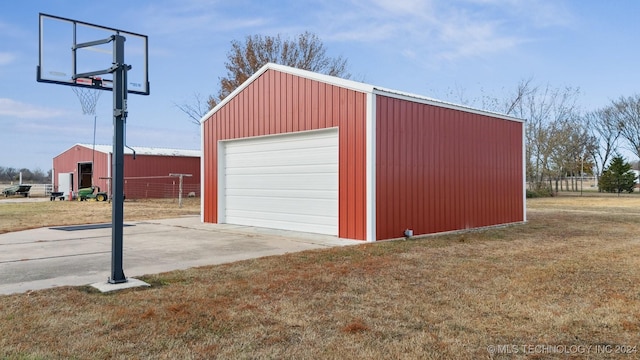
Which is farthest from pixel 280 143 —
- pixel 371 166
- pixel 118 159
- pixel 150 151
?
pixel 150 151

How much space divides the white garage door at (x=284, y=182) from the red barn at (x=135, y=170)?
15.4 meters

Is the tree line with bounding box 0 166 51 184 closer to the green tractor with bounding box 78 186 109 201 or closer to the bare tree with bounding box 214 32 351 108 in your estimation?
the green tractor with bounding box 78 186 109 201

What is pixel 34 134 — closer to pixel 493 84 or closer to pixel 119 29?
pixel 119 29

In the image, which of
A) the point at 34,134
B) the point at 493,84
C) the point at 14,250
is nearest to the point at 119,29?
the point at 14,250

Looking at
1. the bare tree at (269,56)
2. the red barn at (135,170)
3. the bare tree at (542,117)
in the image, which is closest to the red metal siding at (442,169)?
the bare tree at (269,56)

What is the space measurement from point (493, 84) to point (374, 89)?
24.6m

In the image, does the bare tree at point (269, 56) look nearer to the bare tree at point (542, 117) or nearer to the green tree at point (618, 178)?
the bare tree at point (542, 117)

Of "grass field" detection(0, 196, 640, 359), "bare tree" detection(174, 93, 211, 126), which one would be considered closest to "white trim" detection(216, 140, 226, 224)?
"grass field" detection(0, 196, 640, 359)

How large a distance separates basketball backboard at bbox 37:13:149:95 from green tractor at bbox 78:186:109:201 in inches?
783

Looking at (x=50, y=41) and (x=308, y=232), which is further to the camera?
Answer: (x=308, y=232)

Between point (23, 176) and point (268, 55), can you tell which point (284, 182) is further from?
point (23, 176)

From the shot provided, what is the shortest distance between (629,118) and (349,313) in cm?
4563

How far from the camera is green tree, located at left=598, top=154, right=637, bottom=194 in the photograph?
35.8 metres

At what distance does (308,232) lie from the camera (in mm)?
9703
